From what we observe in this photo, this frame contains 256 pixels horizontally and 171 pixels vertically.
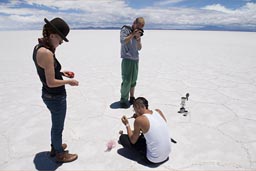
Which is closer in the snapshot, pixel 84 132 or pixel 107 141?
pixel 107 141

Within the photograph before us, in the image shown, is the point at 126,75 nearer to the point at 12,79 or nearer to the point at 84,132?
the point at 84,132

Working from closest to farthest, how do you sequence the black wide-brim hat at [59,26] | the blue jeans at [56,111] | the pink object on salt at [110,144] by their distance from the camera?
the black wide-brim hat at [59,26]
the blue jeans at [56,111]
the pink object on salt at [110,144]

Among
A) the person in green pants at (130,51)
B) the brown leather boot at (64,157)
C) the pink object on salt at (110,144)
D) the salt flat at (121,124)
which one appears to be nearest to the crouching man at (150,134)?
the salt flat at (121,124)

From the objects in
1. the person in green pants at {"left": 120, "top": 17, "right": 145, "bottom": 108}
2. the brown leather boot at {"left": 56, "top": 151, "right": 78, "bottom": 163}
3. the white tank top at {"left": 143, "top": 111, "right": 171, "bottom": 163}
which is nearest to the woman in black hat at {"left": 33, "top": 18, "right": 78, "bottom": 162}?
the brown leather boot at {"left": 56, "top": 151, "right": 78, "bottom": 163}

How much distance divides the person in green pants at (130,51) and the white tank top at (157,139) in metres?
1.78

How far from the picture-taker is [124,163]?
2797 mm

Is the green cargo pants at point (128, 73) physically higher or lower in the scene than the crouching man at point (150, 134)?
higher

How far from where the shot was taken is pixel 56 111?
2391mm

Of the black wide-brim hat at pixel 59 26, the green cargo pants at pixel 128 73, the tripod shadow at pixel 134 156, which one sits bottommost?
the tripod shadow at pixel 134 156

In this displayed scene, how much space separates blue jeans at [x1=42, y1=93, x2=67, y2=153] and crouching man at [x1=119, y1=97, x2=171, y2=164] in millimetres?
856

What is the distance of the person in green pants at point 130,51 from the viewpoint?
378 cm

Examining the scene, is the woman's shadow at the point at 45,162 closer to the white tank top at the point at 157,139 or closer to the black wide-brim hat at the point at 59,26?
the white tank top at the point at 157,139

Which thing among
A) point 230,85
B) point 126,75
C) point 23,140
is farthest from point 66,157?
point 230,85

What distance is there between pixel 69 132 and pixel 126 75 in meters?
1.54
